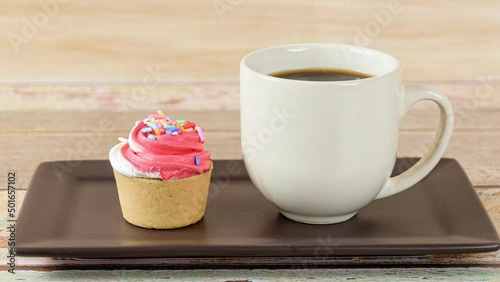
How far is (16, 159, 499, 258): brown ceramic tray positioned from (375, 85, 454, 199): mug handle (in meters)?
0.04

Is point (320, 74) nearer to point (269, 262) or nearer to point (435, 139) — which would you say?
point (435, 139)

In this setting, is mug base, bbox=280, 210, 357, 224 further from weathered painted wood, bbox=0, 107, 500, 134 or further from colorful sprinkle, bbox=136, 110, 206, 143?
weathered painted wood, bbox=0, 107, 500, 134

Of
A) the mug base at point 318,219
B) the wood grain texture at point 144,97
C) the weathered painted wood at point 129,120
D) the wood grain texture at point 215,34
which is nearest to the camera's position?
the mug base at point 318,219

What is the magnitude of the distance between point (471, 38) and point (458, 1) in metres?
0.11

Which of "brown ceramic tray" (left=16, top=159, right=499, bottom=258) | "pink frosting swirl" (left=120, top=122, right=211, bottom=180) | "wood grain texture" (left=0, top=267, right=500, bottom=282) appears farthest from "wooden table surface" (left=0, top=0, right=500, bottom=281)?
"wood grain texture" (left=0, top=267, right=500, bottom=282)

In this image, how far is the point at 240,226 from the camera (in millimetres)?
1097

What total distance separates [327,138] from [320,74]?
0.17 metres

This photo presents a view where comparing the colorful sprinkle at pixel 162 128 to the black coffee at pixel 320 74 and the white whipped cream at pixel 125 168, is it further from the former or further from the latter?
the black coffee at pixel 320 74

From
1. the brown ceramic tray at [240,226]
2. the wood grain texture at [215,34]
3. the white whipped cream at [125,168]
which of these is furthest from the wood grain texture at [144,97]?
the white whipped cream at [125,168]

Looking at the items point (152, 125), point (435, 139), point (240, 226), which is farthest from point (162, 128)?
point (435, 139)

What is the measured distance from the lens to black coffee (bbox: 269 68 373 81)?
3.83 feet

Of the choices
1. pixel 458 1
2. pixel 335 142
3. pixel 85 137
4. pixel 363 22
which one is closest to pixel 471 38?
pixel 458 1

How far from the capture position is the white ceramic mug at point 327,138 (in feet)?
3.38

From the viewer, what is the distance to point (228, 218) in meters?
1.13
